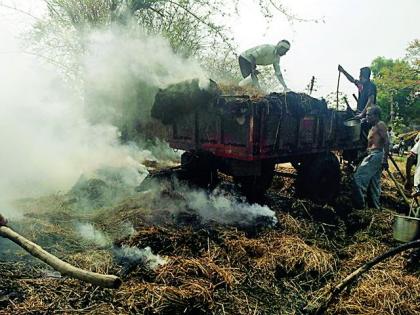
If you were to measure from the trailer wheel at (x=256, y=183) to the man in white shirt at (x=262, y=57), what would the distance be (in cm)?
192

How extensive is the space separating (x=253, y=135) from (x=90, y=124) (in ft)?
16.1

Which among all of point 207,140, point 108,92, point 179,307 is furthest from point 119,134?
point 179,307

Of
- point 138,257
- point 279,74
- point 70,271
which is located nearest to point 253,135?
point 279,74

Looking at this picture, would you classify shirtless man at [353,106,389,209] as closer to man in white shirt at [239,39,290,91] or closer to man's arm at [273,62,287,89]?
man's arm at [273,62,287,89]

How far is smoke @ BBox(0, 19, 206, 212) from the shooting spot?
7.40 meters

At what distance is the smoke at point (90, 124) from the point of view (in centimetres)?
740

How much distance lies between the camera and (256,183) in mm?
6418

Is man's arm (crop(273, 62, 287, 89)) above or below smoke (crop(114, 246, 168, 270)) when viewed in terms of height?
above

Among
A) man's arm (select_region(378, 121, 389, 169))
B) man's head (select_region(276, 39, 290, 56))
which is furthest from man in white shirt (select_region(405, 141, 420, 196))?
man's head (select_region(276, 39, 290, 56))

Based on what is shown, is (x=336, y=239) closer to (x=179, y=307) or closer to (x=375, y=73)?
(x=179, y=307)

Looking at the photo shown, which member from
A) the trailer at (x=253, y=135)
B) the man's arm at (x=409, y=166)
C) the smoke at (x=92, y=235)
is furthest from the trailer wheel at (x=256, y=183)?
the man's arm at (x=409, y=166)

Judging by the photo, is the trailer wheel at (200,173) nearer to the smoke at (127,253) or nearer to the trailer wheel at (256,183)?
the trailer wheel at (256,183)

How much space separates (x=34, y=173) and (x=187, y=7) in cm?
846

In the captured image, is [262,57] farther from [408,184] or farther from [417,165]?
[408,184]
